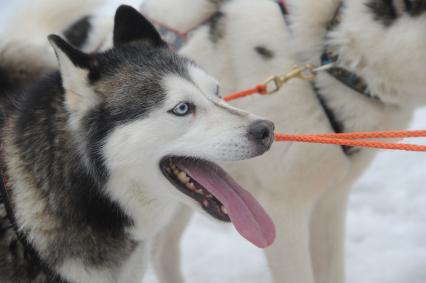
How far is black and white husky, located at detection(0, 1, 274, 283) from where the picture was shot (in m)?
1.17

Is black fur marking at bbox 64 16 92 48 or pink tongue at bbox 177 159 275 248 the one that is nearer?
pink tongue at bbox 177 159 275 248

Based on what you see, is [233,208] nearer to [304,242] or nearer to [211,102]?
[211,102]

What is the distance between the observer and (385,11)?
4.60 ft

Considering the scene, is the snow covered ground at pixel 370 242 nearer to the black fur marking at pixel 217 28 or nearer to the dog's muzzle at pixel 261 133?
the black fur marking at pixel 217 28

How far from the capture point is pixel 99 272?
4.31 ft

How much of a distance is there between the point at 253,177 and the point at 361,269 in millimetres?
856

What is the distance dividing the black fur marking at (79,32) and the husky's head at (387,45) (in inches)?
36.1

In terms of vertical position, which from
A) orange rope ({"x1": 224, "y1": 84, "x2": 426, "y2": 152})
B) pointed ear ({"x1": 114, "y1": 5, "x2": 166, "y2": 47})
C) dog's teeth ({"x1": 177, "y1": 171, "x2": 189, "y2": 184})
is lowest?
orange rope ({"x1": 224, "y1": 84, "x2": 426, "y2": 152})

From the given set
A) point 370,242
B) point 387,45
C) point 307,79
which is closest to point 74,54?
point 307,79

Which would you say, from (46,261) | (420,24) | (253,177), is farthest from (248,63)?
(46,261)

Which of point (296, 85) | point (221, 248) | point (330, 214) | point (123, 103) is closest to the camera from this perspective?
point (123, 103)

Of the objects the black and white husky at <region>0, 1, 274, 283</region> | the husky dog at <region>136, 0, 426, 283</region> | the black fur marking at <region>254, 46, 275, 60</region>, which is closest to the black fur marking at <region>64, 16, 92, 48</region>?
the husky dog at <region>136, 0, 426, 283</region>

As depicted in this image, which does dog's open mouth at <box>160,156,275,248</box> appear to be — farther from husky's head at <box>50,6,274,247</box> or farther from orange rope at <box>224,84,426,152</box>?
orange rope at <box>224,84,426,152</box>

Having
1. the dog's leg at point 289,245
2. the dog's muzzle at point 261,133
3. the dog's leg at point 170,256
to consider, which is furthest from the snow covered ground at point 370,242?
the dog's muzzle at point 261,133
